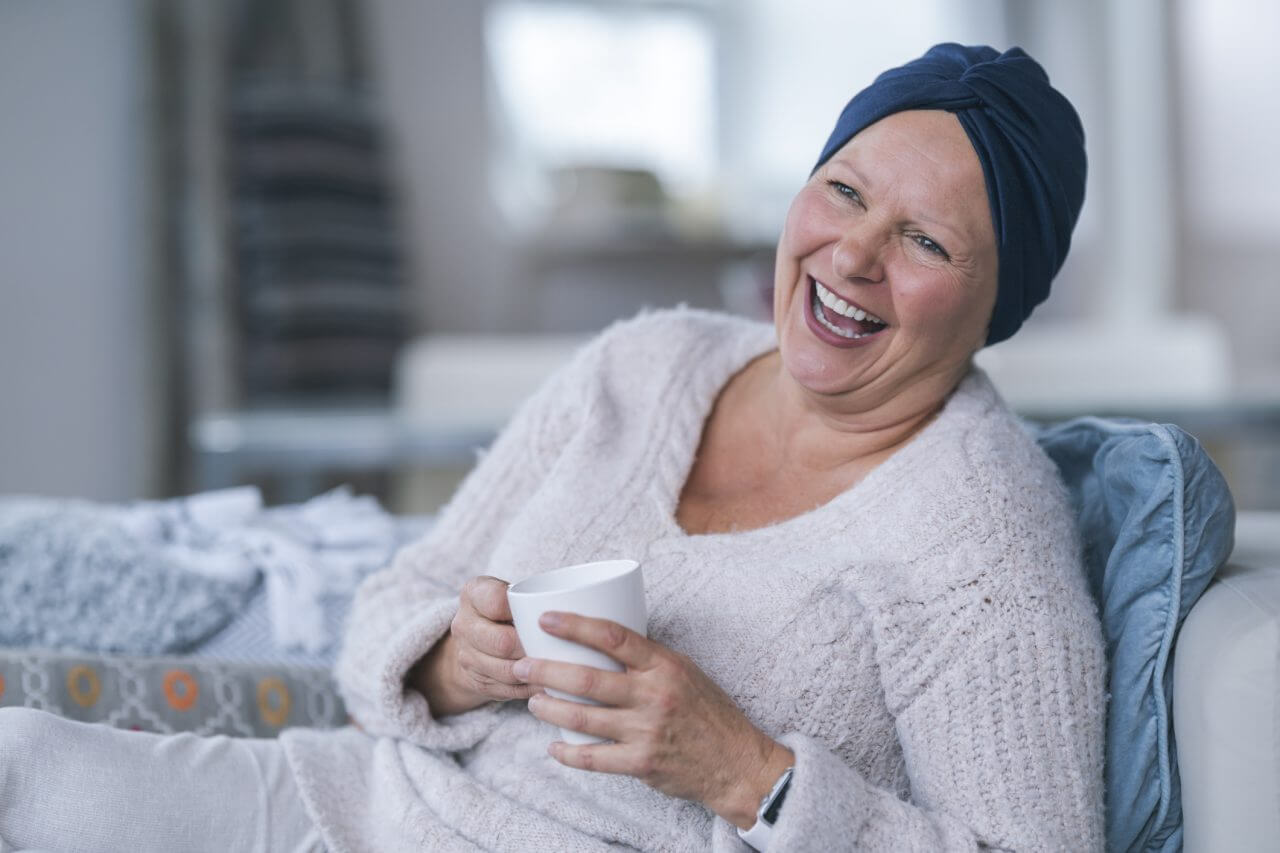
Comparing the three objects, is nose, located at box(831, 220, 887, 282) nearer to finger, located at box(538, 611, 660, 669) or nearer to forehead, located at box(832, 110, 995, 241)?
forehead, located at box(832, 110, 995, 241)

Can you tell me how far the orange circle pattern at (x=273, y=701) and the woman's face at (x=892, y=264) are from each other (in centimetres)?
70

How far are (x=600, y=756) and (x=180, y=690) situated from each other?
25.0 inches

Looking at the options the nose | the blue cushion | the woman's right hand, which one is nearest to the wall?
the woman's right hand

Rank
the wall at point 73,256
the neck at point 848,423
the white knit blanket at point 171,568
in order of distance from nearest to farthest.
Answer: the neck at point 848,423
the white knit blanket at point 171,568
the wall at point 73,256

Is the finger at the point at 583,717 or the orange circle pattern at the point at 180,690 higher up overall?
the finger at the point at 583,717

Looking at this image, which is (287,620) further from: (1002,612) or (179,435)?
(179,435)

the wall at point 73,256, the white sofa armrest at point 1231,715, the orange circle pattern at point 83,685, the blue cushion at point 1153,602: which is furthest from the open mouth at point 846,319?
the wall at point 73,256

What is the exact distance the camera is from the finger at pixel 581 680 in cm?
83

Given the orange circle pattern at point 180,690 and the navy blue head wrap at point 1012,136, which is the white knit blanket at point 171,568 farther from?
the navy blue head wrap at point 1012,136

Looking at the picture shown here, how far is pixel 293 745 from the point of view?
1135 millimetres

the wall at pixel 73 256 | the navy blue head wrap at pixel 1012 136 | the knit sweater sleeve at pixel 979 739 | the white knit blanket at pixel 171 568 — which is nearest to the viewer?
the knit sweater sleeve at pixel 979 739

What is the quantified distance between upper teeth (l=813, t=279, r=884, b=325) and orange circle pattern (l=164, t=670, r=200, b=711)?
815 millimetres

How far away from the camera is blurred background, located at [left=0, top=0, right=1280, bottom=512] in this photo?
3.11 metres

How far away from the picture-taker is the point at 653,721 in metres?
0.85
